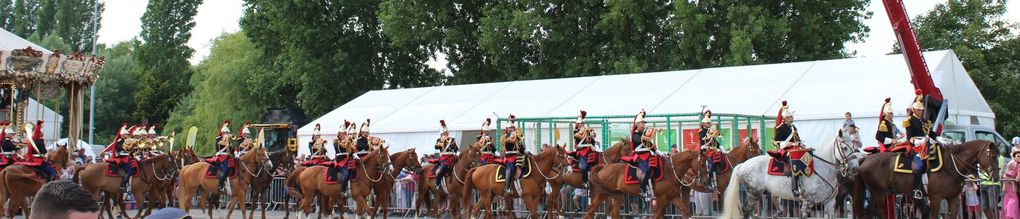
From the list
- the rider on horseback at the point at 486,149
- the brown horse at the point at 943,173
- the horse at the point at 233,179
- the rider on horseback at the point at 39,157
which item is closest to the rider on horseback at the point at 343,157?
the horse at the point at 233,179

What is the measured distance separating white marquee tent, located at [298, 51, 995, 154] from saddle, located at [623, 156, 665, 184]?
6310 mm

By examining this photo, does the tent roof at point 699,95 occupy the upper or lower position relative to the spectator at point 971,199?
upper

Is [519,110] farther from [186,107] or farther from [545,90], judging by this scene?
[186,107]

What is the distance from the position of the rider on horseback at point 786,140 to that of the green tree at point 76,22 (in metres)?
64.2

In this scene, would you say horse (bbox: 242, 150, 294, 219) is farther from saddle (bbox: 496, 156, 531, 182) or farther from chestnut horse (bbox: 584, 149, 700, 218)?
chestnut horse (bbox: 584, 149, 700, 218)

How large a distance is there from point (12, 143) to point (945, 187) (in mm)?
17439

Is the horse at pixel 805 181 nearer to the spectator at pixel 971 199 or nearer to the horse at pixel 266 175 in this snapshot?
the spectator at pixel 971 199

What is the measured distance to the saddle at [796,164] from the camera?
1595cm

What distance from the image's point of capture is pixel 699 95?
25.6 m

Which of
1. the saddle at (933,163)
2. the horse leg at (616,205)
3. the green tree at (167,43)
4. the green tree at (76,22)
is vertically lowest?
the horse leg at (616,205)

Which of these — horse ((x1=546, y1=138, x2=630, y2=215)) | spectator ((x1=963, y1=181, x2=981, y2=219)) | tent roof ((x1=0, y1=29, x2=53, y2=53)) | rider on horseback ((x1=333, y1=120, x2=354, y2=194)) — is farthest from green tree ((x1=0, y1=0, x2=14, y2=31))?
spectator ((x1=963, y1=181, x2=981, y2=219))

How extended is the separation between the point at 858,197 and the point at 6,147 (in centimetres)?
1625

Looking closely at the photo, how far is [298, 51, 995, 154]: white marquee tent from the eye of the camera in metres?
22.5

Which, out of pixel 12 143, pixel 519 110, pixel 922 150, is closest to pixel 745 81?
pixel 519 110
